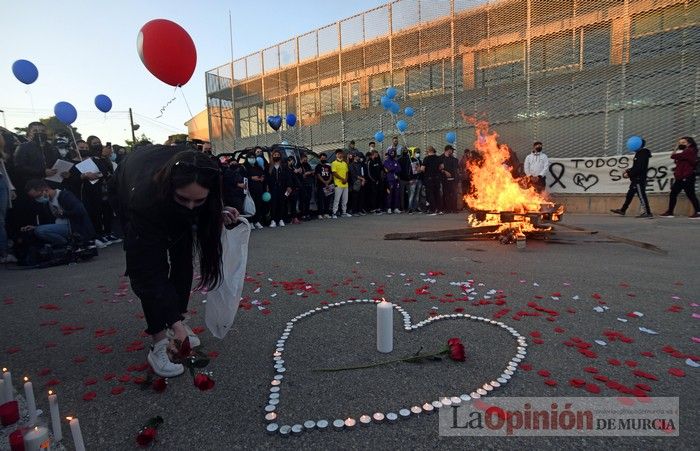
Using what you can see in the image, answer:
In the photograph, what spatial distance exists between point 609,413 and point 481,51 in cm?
1423

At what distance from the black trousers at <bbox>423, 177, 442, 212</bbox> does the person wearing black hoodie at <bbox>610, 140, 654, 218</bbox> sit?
17.1ft

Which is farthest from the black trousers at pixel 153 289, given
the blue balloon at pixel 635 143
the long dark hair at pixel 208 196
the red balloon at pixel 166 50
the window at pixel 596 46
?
the window at pixel 596 46

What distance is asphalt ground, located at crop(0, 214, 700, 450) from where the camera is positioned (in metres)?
2.26

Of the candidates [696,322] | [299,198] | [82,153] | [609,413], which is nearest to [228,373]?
[609,413]

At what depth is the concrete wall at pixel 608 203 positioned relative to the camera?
35.8 ft

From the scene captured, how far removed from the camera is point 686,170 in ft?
32.5

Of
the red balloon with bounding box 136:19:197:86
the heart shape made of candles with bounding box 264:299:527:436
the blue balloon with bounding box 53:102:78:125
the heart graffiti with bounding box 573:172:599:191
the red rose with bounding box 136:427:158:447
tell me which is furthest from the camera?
the heart graffiti with bounding box 573:172:599:191

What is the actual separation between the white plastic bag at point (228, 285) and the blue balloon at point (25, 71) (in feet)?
28.5

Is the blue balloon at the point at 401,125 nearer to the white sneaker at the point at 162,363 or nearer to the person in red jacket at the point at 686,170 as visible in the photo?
the person in red jacket at the point at 686,170

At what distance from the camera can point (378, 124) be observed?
17.0 m

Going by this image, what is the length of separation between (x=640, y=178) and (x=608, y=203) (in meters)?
1.49

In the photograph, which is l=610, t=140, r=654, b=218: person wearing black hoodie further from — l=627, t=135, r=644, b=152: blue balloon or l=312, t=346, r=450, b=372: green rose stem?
l=312, t=346, r=450, b=372: green rose stem

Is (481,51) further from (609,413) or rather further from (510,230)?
(609,413)

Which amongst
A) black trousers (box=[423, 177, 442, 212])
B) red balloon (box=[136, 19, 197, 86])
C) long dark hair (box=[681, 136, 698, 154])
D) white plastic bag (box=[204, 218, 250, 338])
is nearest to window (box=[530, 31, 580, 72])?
long dark hair (box=[681, 136, 698, 154])
